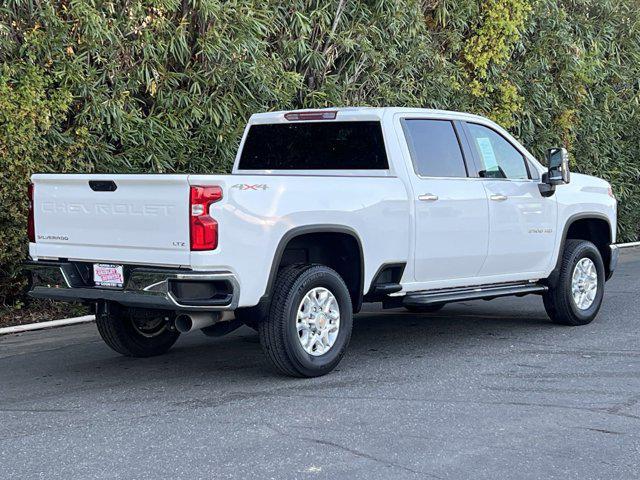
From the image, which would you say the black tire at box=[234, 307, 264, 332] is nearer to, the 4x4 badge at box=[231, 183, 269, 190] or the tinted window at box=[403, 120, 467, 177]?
the 4x4 badge at box=[231, 183, 269, 190]

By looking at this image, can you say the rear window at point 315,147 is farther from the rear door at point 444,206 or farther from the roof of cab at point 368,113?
the rear door at point 444,206

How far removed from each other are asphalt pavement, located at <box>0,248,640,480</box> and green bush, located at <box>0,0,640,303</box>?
2.06m

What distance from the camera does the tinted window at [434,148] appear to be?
8406mm

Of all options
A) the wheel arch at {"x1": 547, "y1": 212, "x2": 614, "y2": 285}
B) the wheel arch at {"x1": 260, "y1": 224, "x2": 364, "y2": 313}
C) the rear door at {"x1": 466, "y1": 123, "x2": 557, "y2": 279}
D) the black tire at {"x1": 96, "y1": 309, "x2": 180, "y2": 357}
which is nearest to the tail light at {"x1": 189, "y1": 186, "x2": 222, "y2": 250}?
the wheel arch at {"x1": 260, "y1": 224, "x2": 364, "y2": 313}

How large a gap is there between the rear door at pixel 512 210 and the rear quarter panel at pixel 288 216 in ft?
3.80

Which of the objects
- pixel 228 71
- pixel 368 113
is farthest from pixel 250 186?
pixel 228 71

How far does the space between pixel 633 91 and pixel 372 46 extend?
7.16 metres

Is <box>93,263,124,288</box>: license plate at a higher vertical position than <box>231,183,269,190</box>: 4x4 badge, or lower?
lower

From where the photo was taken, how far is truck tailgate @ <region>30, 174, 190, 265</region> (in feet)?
22.4

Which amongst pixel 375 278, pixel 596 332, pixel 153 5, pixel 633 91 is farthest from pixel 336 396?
pixel 633 91

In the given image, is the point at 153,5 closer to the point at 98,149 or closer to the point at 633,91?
the point at 98,149

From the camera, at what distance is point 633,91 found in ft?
61.5

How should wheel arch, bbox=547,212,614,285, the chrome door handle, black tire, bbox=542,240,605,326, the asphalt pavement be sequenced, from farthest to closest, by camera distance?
wheel arch, bbox=547,212,614,285 < black tire, bbox=542,240,605,326 < the chrome door handle < the asphalt pavement

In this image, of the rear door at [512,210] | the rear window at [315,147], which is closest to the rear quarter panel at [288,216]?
the rear window at [315,147]
